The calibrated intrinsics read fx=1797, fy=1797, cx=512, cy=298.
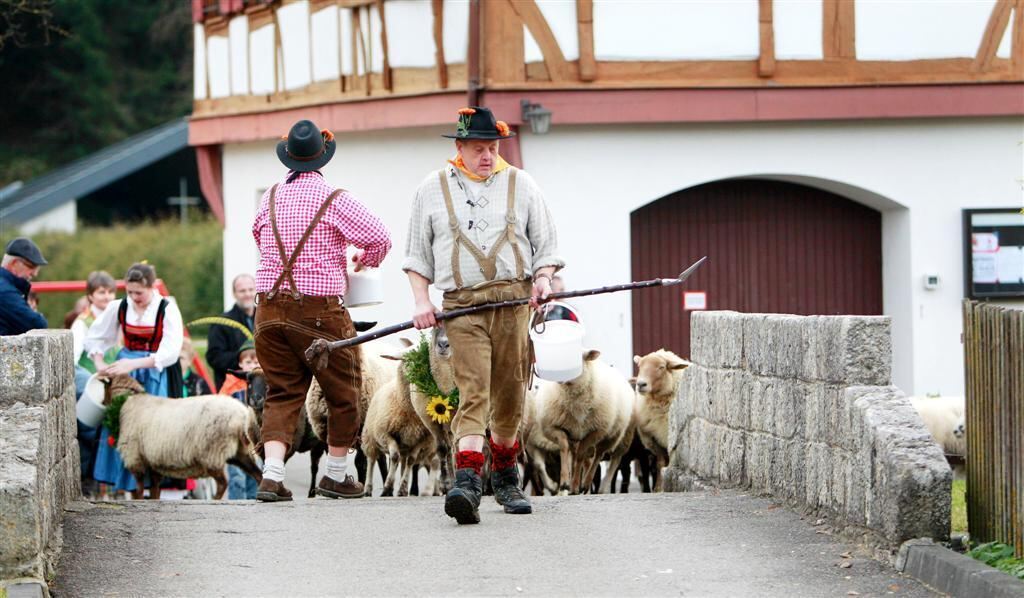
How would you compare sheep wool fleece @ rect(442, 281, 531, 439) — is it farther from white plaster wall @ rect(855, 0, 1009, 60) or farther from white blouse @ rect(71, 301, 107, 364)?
white plaster wall @ rect(855, 0, 1009, 60)

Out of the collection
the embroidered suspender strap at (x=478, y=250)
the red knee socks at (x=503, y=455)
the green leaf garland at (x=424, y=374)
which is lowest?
the red knee socks at (x=503, y=455)

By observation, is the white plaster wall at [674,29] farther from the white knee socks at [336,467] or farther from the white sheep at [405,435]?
the white knee socks at [336,467]

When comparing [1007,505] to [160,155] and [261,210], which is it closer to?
[261,210]

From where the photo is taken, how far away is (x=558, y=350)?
34.5 ft

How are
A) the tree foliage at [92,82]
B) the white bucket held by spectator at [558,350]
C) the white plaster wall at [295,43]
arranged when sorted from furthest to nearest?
the tree foliage at [92,82]
the white plaster wall at [295,43]
the white bucket held by spectator at [558,350]

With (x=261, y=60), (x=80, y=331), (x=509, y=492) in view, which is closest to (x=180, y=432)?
(x=80, y=331)

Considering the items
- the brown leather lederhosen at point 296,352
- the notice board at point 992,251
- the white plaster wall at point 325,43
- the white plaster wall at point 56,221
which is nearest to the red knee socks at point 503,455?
the brown leather lederhosen at point 296,352

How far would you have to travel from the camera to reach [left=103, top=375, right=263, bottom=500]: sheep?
12.9 metres

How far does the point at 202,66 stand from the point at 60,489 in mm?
16111

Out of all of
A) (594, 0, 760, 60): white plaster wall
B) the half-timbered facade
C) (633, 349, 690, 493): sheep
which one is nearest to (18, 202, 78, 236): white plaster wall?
the half-timbered facade

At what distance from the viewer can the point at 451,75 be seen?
688 inches

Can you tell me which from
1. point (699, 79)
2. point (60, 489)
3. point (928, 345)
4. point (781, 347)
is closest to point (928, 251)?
point (928, 345)

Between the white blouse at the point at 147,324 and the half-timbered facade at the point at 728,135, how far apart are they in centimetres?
514

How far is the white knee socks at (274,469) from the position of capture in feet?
31.8
